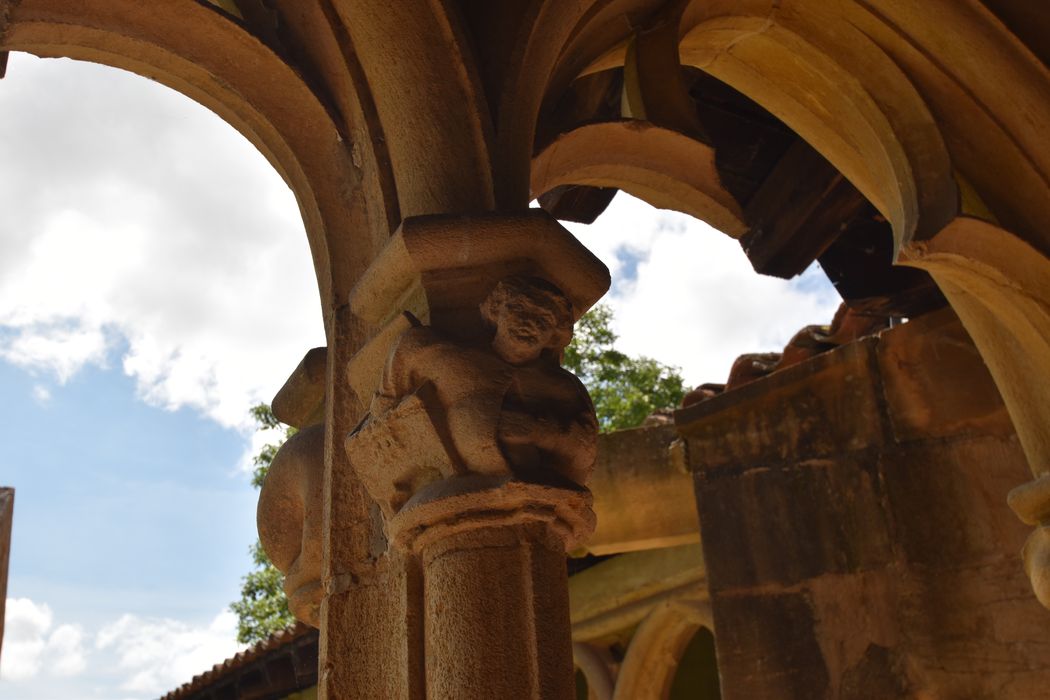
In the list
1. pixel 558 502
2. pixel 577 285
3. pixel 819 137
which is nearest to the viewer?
pixel 558 502

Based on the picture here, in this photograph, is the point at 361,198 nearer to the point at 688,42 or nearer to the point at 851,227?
the point at 688,42

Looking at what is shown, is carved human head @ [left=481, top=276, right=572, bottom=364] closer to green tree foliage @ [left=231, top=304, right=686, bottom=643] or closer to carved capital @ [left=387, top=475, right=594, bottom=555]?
carved capital @ [left=387, top=475, right=594, bottom=555]

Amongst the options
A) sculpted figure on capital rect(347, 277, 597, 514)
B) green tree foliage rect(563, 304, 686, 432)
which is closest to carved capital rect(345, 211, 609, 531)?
sculpted figure on capital rect(347, 277, 597, 514)

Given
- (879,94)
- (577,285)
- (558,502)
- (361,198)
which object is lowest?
(558,502)

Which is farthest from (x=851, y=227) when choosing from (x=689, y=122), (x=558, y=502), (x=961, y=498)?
(x=558, y=502)

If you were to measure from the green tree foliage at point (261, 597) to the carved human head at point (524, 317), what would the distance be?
419 inches

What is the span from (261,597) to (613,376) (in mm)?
4848

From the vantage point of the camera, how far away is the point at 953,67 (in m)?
3.14

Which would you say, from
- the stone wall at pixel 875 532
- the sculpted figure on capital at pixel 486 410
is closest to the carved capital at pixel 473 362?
the sculpted figure on capital at pixel 486 410

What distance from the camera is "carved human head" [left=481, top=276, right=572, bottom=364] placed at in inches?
81.6

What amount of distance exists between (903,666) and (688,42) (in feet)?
7.40

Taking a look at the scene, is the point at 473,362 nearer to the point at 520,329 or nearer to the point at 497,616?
the point at 520,329

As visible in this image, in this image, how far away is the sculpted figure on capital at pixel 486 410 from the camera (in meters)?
1.97

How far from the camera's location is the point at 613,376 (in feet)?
42.7
